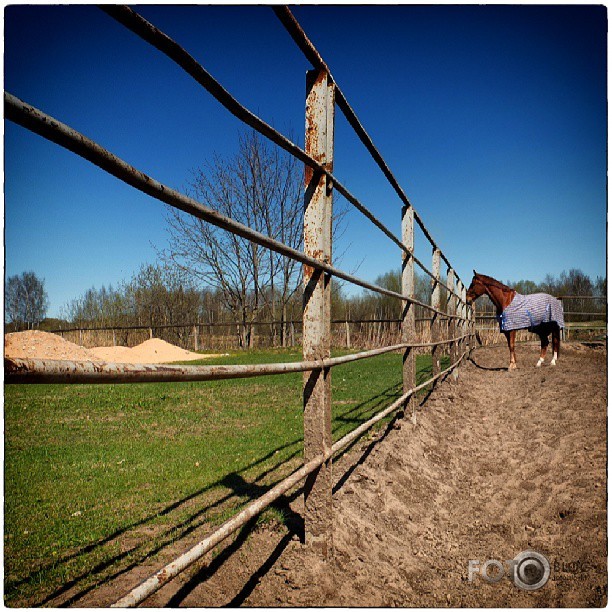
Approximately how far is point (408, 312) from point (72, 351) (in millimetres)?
14579

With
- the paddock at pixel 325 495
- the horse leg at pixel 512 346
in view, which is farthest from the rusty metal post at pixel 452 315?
the paddock at pixel 325 495

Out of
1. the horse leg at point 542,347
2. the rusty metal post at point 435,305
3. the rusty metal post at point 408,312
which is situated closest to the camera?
the rusty metal post at point 408,312

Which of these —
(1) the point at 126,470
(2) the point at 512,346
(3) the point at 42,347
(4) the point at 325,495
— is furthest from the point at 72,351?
(4) the point at 325,495

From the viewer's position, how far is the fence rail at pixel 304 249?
75 cm

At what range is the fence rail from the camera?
2.46 feet

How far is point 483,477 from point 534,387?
2.93 m

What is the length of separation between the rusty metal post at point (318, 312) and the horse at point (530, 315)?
694 centimetres

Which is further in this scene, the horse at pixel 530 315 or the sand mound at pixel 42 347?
the sand mound at pixel 42 347

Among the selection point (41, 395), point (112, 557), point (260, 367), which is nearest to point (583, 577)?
point (260, 367)

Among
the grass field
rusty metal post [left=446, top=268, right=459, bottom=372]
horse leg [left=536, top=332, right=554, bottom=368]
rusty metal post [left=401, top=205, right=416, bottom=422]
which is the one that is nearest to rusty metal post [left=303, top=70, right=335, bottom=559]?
the grass field

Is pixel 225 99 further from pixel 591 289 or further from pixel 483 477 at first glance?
pixel 591 289

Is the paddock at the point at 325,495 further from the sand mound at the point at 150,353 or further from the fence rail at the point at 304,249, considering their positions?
the sand mound at the point at 150,353

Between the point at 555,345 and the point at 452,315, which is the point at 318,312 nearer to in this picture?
the point at 452,315

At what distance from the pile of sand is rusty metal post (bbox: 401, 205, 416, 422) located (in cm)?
1022
